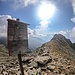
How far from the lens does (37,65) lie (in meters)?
20.5

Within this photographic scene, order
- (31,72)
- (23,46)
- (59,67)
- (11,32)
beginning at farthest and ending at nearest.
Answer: (59,67)
(31,72)
(23,46)
(11,32)

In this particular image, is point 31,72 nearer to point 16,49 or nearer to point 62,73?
point 62,73

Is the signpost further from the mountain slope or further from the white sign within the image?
the mountain slope

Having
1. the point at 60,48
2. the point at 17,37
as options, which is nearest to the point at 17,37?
the point at 17,37

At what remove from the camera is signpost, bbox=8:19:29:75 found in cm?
851

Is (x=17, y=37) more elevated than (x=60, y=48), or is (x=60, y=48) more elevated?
(x=60, y=48)

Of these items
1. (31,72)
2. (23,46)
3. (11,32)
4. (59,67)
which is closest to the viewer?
(11,32)

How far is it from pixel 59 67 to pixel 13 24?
13.7 m

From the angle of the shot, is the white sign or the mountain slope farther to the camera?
the mountain slope

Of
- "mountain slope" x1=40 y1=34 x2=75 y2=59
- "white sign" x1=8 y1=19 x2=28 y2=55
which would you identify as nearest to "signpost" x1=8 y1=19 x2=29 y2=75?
"white sign" x1=8 y1=19 x2=28 y2=55

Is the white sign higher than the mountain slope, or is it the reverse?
the mountain slope

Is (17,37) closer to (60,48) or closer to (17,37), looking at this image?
(17,37)

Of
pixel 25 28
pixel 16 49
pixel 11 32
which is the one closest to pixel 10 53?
pixel 16 49

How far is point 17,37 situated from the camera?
8977mm
